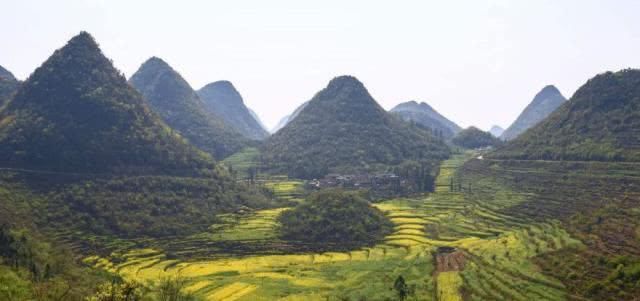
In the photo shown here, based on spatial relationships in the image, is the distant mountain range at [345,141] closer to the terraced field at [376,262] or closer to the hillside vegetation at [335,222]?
the hillside vegetation at [335,222]

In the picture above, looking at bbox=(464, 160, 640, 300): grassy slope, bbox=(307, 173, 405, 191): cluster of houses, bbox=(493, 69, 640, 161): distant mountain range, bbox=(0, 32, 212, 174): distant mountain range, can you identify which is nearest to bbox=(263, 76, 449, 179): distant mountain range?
bbox=(307, 173, 405, 191): cluster of houses

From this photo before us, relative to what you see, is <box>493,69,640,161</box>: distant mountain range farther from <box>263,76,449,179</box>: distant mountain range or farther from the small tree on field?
the small tree on field

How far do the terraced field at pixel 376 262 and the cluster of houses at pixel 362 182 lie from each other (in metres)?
33.1

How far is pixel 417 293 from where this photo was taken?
53.5 m

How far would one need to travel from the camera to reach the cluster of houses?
420ft

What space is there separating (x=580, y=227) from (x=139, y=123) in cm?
9068

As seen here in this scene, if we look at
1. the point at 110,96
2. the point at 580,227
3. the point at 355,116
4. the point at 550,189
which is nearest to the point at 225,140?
the point at 355,116

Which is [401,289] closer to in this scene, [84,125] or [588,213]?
[588,213]

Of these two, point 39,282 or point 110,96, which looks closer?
point 39,282

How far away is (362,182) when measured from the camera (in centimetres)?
13088

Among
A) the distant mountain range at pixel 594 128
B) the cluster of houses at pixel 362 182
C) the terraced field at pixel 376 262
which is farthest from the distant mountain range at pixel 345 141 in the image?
the terraced field at pixel 376 262

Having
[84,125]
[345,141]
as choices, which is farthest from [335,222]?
[345,141]

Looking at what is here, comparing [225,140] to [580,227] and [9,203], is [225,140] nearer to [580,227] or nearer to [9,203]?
[9,203]

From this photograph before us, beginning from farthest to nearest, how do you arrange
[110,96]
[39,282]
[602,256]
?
[110,96]
[602,256]
[39,282]
